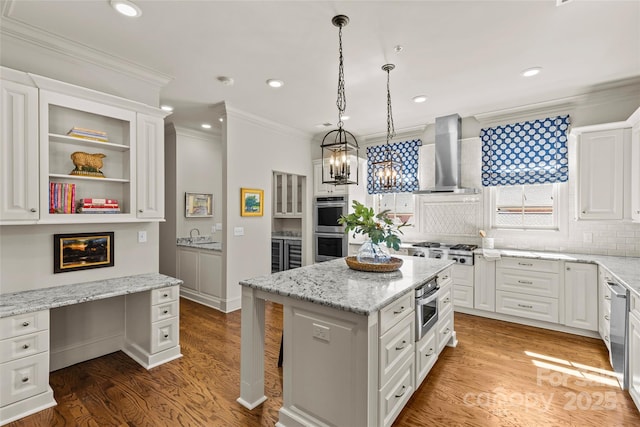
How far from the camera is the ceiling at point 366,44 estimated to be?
2.19 m

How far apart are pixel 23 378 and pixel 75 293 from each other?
23.7 inches

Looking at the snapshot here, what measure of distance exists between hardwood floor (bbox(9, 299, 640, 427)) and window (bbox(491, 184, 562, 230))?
1.55 meters

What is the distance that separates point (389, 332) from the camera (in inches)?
70.9

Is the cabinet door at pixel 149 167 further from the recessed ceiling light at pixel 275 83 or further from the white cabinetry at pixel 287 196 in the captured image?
the white cabinetry at pixel 287 196

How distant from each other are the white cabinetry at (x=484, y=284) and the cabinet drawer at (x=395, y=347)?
7.74 feet

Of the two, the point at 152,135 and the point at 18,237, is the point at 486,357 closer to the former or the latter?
the point at 152,135

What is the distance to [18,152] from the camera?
2.25 metres

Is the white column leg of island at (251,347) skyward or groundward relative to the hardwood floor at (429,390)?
skyward

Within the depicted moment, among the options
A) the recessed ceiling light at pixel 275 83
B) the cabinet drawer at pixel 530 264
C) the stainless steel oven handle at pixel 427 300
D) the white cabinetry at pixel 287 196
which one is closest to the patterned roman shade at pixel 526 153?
the cabinet drawer at pixel 530 264

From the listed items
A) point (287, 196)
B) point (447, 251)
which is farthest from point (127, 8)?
point (287, 196)

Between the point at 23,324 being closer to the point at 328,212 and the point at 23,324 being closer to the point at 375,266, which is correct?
the point at 375,266

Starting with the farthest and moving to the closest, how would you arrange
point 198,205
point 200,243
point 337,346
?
point 198,205, point 200,243, point 337,346

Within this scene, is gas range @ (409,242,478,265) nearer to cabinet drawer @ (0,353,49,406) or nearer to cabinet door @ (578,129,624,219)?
cabinet door @ (578,129,624,219)

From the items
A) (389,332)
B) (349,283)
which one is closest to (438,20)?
(349,283)
